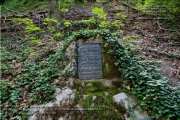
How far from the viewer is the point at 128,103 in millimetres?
4363

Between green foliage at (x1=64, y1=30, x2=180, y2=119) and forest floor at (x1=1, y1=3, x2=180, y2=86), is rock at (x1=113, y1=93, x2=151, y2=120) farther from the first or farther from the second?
forest floor at (x1=1, y1=3, x2=180, y2=86)

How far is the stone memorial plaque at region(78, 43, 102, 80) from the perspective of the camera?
5.05m

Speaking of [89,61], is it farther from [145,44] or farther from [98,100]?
[145,44]

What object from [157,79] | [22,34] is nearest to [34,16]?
[22,34]

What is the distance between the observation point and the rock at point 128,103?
Result: 163 inches

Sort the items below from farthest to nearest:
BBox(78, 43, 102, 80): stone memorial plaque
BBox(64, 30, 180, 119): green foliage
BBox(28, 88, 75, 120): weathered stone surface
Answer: BBox(78, 43, 102, 80): stone memorial plaque
BBox(28, 88, 75, 120): weathered stone surface
BBox(64, 30, 180, 119): green foliage

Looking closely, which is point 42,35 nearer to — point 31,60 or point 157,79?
point 31,60

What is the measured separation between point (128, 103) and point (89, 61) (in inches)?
65.0

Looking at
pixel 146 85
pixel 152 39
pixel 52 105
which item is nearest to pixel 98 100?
pixel 52 105

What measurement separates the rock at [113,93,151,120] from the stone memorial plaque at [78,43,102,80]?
869 millimetres

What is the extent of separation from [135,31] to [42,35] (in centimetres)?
536

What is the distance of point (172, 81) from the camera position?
17.6 feet

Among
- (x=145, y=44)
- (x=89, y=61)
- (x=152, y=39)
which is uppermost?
(x=152, y=39)

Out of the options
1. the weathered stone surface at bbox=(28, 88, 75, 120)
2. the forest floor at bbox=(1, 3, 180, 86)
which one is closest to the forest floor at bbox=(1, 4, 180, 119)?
the forest floor at bbox=(1, 3, 180, 86)
